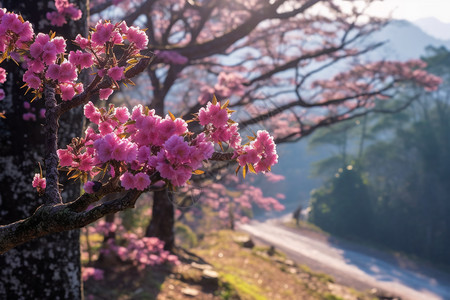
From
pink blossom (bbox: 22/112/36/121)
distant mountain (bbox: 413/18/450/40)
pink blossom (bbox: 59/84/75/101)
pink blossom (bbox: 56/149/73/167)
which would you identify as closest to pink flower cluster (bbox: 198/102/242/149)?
pink blossom (bbox: 56/149/73/167)

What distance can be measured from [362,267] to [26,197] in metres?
15.3

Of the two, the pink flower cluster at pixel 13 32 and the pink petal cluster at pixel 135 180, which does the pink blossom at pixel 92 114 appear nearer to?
the pink flower cluster at pixel 13 32

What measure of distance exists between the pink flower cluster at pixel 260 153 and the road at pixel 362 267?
1190cm

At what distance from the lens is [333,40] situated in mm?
9992

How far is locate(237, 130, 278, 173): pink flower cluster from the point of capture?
170 centimetres

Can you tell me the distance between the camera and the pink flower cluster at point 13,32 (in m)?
1.83

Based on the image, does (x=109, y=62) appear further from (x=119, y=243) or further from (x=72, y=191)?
(x=119, y=243)

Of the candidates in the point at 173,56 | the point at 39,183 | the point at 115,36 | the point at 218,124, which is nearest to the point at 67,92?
the point at 115,36

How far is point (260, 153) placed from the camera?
1735mm

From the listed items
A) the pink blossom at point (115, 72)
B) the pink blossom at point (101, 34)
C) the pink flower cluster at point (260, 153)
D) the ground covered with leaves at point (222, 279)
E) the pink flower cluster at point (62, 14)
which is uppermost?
the pink flower cluster at point (62, 14)

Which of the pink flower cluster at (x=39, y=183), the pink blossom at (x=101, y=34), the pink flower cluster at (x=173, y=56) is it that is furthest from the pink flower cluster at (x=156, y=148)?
the pink flower cluster at (x=173, y=56)

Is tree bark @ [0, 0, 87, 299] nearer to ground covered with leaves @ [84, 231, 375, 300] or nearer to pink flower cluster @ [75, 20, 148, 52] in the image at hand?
pink flower cluster @ [75, 20, 148, 52]

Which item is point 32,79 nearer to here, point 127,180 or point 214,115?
point 127,180

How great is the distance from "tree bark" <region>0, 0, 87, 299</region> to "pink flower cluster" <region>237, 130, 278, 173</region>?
236 cm
